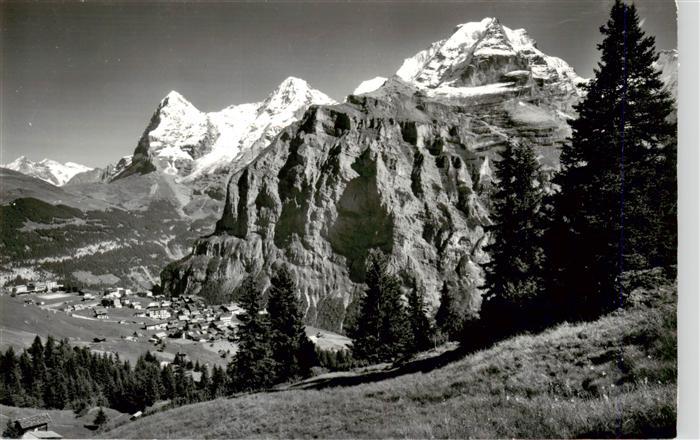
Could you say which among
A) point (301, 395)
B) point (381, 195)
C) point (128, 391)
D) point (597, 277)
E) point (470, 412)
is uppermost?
point (381, 195)

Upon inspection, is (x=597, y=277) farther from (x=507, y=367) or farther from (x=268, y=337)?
(x=268, y=337)

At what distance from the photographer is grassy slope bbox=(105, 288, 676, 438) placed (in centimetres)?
870

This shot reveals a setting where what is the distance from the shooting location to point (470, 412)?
10289 mm

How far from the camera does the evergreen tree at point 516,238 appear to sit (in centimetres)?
2519

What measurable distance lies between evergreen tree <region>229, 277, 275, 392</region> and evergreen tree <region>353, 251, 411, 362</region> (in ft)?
31.4

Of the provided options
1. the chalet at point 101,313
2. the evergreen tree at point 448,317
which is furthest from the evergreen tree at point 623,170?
the chalet at point 101,313

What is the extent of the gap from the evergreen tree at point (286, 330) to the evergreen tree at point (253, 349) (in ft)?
2.92

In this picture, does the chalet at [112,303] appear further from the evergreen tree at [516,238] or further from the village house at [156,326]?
the evergreen tree at [516,238]

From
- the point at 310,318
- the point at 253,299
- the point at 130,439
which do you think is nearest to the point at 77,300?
the point at 310,318

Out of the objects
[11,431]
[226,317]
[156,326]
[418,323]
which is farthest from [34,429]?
[226,317]

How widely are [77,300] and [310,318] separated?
122 m

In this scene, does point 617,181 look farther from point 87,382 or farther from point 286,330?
point 87,382

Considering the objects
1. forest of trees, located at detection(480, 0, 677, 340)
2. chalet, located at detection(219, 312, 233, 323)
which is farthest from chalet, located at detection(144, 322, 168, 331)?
forest of trees, located at detection(480, 0, 677, 340)

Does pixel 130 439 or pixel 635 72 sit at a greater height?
pixel 635 72
